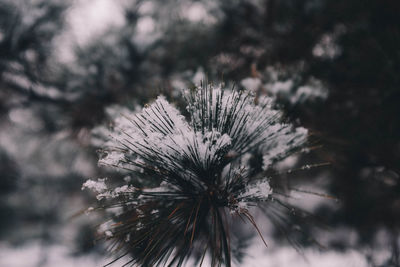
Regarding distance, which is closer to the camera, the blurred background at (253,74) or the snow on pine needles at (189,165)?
the snow on pine needles at (189,165)

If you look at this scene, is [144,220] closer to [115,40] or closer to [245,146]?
[245,146]

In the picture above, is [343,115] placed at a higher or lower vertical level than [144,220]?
higher

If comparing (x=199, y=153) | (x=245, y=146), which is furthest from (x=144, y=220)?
(x=245, y=146)

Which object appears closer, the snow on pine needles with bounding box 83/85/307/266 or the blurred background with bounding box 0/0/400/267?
Answer: the snow on pine needles with bounding box 83/85/307/266

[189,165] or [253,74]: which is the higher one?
[253,74]
